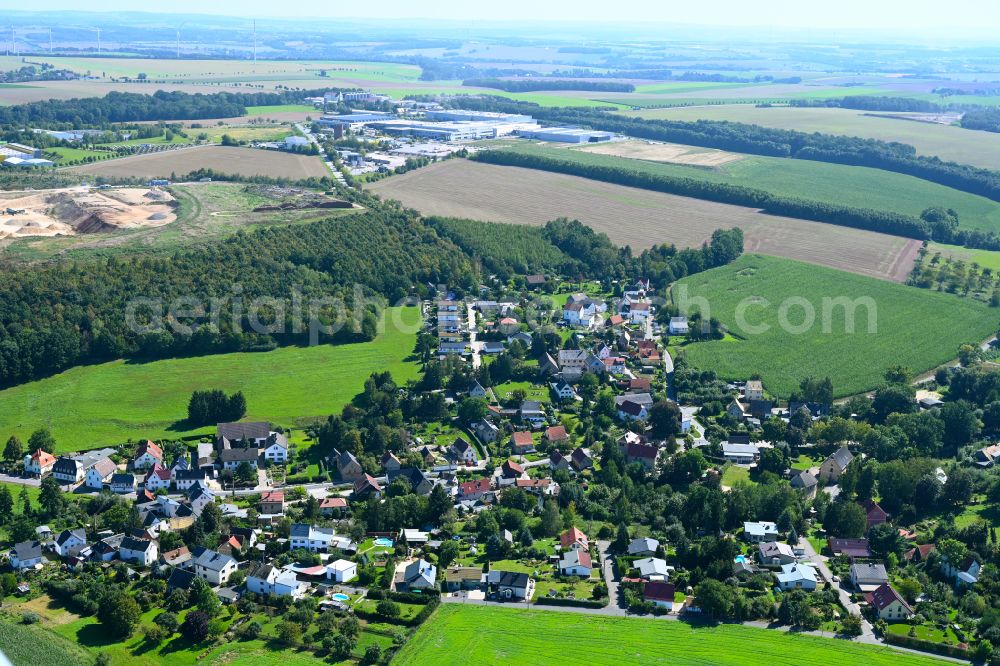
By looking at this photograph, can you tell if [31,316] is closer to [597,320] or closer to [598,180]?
[597,320]

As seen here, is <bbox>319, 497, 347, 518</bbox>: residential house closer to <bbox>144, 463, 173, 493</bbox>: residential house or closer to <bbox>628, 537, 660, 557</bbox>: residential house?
<bbox>144, 463, 173, 493</bbox>: residential house

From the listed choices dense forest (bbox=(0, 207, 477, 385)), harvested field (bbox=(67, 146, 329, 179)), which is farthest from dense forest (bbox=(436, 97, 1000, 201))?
dense forest (bbox=(0, 207, 477, 385))

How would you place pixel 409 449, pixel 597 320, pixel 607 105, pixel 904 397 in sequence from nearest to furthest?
pixel 409 449
pixel 904 397
pixel 597 320
pixel 607 105

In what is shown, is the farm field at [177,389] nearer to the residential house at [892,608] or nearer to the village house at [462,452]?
the village house at [462,452]

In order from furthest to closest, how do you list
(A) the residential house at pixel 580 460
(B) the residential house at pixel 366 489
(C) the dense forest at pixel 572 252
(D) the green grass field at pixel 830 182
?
(D) the green grass field at pixel 830 182
(C) the dense forest at pixel 572 252
(A) the residential house at pixel 580 460
(B) the residential house at pixel 366 489

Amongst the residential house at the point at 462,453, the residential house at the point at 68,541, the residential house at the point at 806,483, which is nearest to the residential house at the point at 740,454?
the residential house at the point at 806,483

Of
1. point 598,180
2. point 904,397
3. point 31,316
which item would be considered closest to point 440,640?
point 904,397
